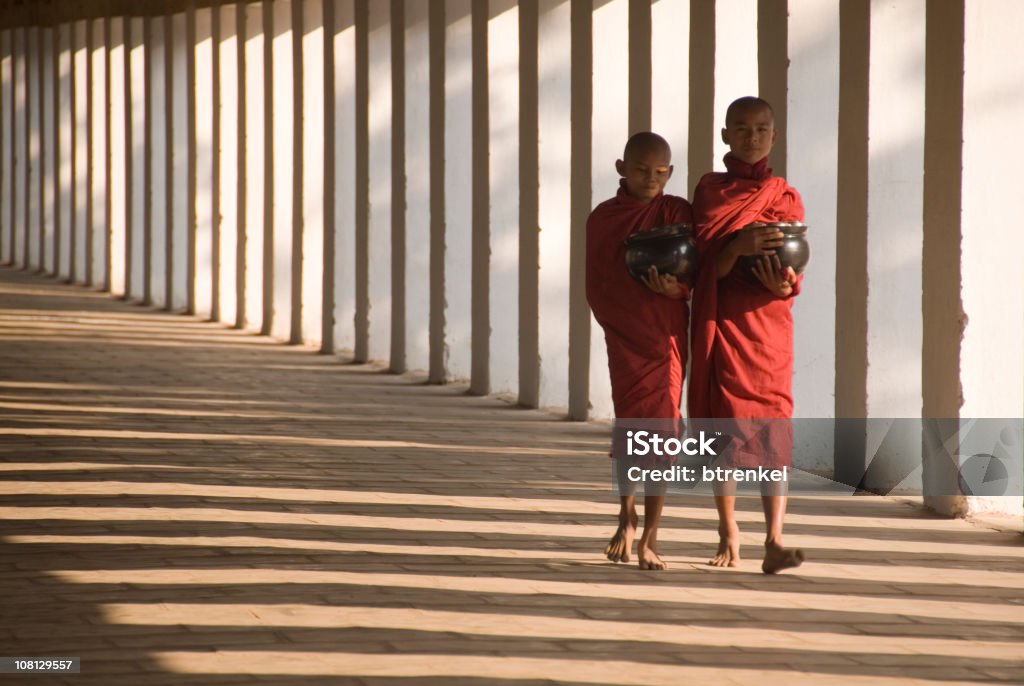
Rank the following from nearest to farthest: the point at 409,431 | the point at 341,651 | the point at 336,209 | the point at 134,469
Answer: the point at 341,651 < the point at 134,469 < the point at 409,431 < the point at 336,209

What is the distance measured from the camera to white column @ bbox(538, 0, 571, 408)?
10883mm

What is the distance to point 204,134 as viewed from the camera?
17359mm

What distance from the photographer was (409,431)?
31.4ft

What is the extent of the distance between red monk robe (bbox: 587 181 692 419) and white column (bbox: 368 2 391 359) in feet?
26.9

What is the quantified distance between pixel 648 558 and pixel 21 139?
19.0m

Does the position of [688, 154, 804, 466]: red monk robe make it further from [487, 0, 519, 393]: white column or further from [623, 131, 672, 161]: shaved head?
[487, 0, 519, 393]: white column

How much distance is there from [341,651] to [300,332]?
1095 cm

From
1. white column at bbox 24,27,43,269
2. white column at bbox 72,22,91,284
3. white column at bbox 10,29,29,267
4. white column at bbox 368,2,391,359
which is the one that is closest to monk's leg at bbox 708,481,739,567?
white column at bbox 368,2,391,359

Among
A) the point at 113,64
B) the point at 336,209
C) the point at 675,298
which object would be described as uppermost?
the point at 113,64

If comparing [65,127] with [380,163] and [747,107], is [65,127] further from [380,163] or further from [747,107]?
[747,107]

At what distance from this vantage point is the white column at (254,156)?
53.5 ft

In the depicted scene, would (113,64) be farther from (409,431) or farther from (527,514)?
(527,514)

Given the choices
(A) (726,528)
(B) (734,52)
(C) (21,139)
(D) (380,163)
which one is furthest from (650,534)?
(C) (21,139)

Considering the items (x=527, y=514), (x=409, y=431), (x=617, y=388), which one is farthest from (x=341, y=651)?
(x=409, y=431)
